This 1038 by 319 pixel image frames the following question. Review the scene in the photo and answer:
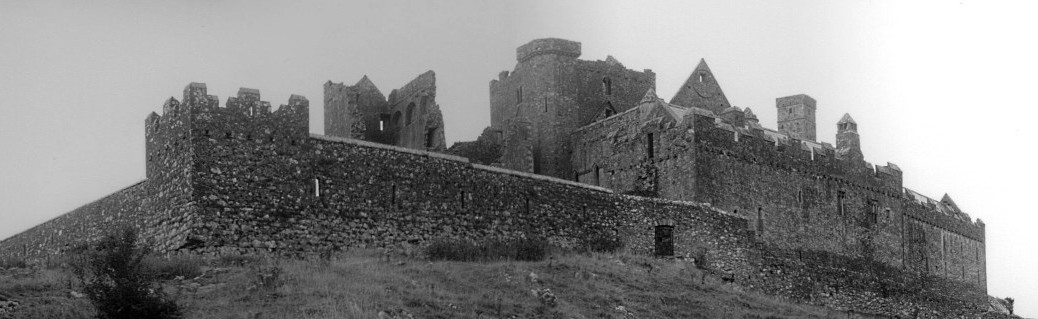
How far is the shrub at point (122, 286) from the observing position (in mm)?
34688

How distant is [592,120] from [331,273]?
25718 millimetres

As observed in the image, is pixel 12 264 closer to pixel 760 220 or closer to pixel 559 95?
pixel 559 95

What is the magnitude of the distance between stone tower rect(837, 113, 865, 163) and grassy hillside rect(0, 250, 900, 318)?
17321 mm

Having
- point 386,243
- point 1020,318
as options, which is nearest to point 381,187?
point 386,243

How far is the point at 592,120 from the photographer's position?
212 feet

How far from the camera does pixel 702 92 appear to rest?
65.6m

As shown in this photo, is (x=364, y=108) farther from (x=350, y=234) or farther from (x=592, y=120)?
(x=350, y=234)

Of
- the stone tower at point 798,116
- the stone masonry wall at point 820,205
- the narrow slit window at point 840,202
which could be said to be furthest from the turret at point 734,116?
the stone tower at point 798,116

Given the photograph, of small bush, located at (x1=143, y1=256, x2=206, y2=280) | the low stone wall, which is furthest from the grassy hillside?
the low stone wall

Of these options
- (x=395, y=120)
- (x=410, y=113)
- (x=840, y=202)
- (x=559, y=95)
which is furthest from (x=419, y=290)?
(x=840, y=202)

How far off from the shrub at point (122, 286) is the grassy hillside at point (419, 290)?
23.5 inches

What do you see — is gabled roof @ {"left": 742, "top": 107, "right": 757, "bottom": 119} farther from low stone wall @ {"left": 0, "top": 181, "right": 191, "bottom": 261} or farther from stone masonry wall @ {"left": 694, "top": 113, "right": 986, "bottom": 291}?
low stone wall @ {"left": 0, "top": 181, "right": 191, "bottom": 261}

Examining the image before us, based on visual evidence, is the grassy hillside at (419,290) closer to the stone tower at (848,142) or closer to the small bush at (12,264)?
the small bush at (12,264)

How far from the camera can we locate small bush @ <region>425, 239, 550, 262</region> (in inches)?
1857
